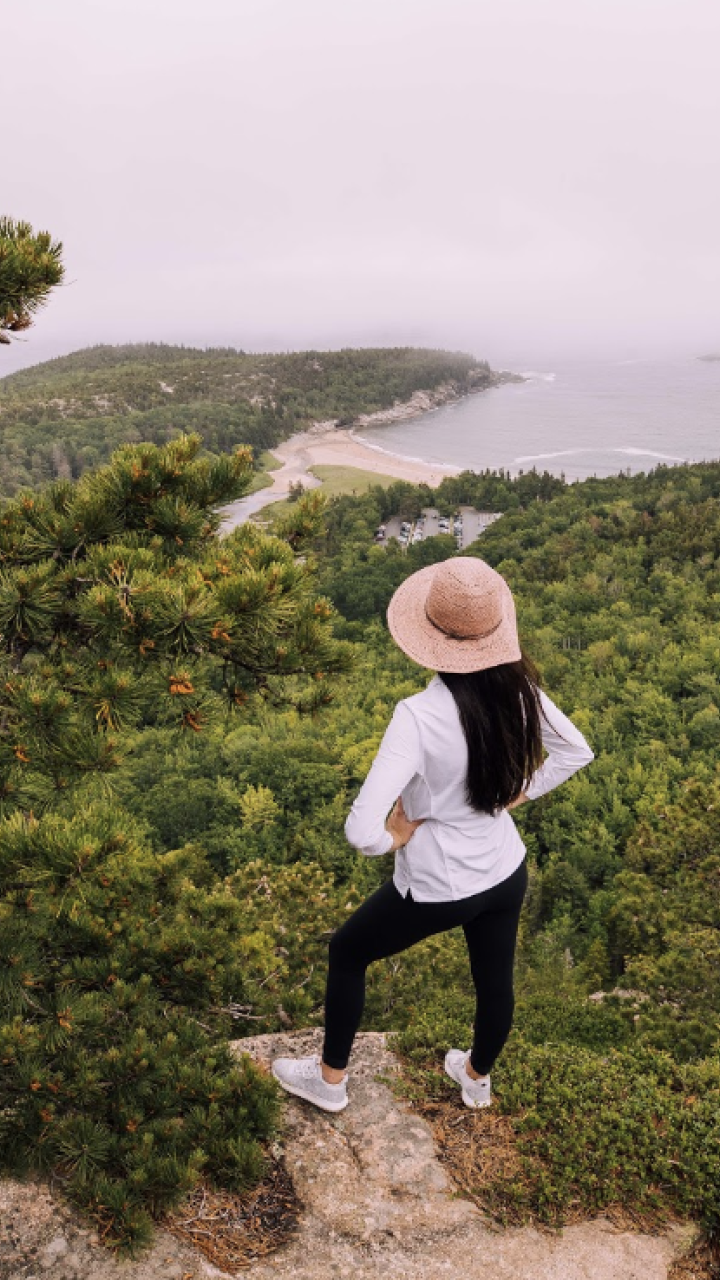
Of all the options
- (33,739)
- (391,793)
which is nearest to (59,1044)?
(33,739)

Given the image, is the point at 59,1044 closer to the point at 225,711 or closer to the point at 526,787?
the point at 225,711

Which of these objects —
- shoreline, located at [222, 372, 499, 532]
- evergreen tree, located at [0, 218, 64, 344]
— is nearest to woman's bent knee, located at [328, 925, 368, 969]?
evergreen tree, located at [0, 218, 64, 344]

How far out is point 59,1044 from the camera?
2789mm

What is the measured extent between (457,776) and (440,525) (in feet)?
234

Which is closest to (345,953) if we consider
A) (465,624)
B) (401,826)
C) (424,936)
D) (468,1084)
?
(424,936)

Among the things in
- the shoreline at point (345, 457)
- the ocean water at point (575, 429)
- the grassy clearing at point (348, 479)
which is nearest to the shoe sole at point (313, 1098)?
the shoreline at point (345, 457)

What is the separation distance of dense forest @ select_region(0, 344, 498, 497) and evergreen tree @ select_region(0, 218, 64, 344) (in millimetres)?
76218

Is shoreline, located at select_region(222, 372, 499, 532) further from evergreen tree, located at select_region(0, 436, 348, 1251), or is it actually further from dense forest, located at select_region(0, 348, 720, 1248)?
evergreen tree, located at select_region(0, 436, 348, 1251)

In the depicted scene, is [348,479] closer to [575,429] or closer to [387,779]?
[575,429]

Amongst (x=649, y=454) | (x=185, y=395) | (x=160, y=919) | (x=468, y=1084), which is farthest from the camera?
(x=185, y=395)

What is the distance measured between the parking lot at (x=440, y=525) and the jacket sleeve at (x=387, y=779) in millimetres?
67700

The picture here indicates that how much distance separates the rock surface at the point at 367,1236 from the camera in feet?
8.59

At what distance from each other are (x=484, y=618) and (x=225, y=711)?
1544 millimetres

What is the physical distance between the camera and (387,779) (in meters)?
2.25
